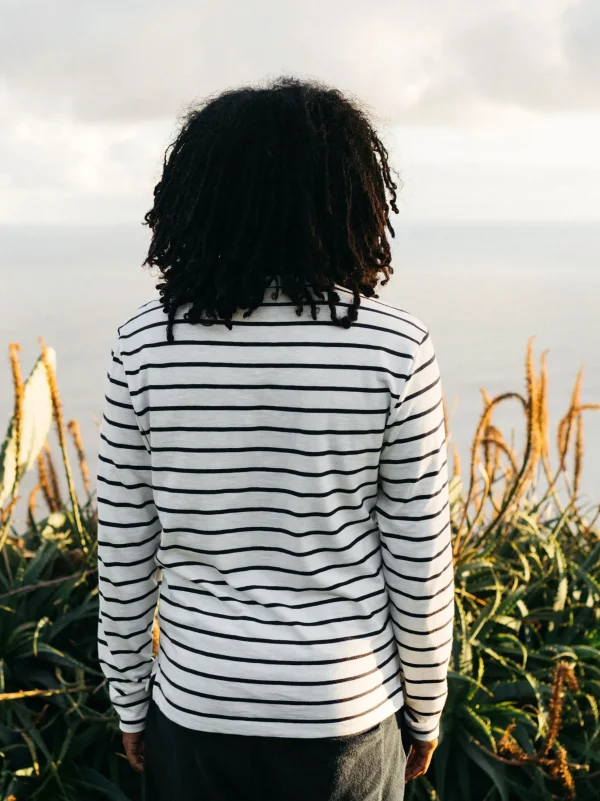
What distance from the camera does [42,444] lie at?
2410 mm

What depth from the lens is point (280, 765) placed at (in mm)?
1130

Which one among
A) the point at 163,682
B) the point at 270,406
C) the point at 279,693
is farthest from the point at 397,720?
the point at 270,406

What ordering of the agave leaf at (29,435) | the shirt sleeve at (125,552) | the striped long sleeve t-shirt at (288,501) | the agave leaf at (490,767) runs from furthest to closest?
the agave leaf at (29,435) → the agave leaf at (490,767) → the shirt sleeve at (125,552) → the striped long sleeve t-shirt at (288,501)

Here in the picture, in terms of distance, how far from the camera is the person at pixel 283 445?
1066mm

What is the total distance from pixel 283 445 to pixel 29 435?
1.40 m

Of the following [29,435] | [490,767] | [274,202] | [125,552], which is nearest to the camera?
[274,202]

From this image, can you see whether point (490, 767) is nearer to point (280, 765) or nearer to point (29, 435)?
point (280, 765)

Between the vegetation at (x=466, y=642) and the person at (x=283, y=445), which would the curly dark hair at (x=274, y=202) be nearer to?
the person at (x=283, y=445)

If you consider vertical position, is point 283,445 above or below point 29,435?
above

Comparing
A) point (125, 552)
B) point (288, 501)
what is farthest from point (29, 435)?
point (288, 501)

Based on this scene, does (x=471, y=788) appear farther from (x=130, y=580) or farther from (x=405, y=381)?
(x=405, y=381)

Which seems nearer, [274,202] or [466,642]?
[274,202]

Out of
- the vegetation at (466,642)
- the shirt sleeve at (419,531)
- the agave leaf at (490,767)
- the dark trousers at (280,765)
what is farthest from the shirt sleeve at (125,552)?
the agave leaf at (490,767)

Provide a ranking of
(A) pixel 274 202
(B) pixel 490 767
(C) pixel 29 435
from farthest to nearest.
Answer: (C) pixel 29 435 < (B) pixel 490 767 < (A) pixel 274 202
